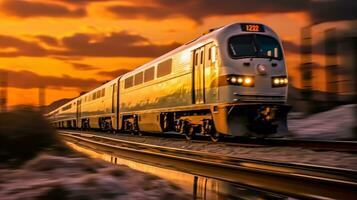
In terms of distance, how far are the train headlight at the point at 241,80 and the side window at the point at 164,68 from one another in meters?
A: 5.54

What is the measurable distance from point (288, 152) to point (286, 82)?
12.9 ft

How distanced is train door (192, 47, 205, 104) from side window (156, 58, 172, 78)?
3048 mm

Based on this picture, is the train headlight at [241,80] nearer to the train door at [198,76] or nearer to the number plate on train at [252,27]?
the train door at [198,76]

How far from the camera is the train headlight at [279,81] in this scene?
1593 cm

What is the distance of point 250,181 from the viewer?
8.23m

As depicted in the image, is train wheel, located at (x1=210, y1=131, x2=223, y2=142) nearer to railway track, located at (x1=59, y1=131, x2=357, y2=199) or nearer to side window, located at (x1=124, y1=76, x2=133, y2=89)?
railway track, located at (x1=59, y1=131, x2=357, y2=199)

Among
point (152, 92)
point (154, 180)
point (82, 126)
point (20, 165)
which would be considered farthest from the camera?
point (82, 126)

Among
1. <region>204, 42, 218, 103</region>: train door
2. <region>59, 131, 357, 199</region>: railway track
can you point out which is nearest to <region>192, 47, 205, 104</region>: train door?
<region>204, 42, 218, 103</region>: train door

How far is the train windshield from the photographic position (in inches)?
627

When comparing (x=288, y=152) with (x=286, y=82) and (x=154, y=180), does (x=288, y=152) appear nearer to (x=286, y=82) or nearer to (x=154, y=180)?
(x=286, y=82)

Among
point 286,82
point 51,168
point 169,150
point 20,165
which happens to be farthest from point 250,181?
point 286,82

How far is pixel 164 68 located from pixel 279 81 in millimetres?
6557

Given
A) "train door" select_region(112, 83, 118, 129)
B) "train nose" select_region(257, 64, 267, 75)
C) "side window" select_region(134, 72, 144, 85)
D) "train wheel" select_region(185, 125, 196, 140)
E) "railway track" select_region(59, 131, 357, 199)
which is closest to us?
"railway track" select_region(59, 131, 357, 199)

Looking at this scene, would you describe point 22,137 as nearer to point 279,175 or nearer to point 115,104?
point 279,175
